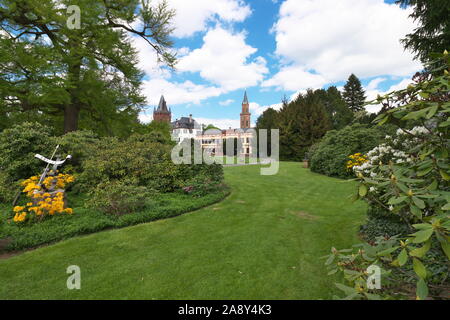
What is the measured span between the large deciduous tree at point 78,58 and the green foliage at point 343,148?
11960 millimetres

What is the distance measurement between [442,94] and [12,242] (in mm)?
7097

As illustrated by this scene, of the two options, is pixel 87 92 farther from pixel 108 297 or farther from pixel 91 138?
pixel 108 297

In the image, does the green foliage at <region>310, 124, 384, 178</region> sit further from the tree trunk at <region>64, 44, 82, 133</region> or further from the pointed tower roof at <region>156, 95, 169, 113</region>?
the pointed tower roof at <region>156, 95, 169, 113</region>

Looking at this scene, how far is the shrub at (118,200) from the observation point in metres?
5.88

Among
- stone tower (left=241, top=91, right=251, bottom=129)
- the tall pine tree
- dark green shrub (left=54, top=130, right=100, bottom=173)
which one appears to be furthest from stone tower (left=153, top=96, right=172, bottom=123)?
dark green shrub (left=54, top=130, right=100, bottom=173)

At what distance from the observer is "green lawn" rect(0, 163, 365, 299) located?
2967mm

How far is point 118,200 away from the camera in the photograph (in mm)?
6016

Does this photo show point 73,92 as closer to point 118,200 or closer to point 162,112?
point 118,200

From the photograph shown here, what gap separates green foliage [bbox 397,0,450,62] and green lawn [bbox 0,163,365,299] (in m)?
7.87

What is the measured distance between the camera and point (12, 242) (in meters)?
4.24

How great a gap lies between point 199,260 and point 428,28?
12588 mm

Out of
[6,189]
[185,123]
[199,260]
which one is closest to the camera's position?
[199,260]

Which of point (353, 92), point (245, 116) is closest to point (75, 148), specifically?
point (353, 92)
